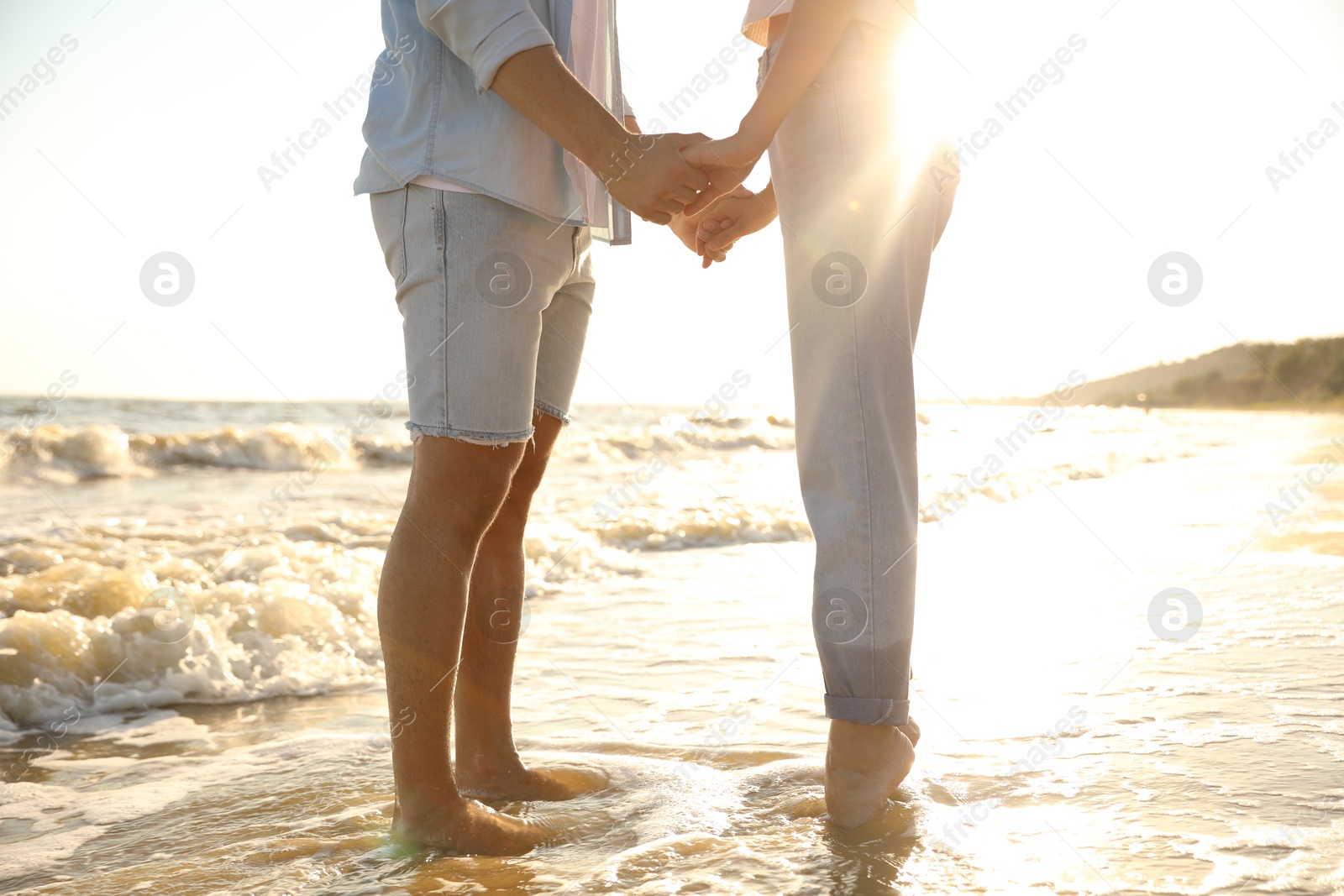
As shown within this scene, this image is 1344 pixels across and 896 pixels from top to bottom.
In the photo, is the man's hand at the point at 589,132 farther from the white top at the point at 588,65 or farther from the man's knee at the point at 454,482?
the man's knee at the point at 454,482

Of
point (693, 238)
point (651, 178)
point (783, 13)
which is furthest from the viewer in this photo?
point (693, 238)

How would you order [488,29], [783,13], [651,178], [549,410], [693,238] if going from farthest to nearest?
[693,238]
[549,410]
[783,13]
[651,178]
[488,29]

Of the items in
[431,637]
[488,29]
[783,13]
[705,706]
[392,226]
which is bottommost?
[705,706]

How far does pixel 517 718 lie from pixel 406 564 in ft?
3.38

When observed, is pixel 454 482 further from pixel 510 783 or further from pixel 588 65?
pixel 588 65

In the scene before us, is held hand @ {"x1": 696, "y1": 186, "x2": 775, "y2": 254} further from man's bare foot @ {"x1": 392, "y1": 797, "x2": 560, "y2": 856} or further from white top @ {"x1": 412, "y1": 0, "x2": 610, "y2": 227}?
man's bare foot @ {"x1": 392, "y1": 797, "x2": 560, "y2": 856}

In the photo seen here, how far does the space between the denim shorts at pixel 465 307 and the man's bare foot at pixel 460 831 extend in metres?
0.59

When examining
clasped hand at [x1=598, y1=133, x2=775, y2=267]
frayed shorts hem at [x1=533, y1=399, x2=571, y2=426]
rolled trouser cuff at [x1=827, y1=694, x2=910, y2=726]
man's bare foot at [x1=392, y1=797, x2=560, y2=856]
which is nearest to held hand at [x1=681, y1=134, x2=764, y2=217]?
clasped hand at [x1=598, y1=133, x2=775, y2=267]

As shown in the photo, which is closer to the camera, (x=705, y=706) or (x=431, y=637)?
(x=431, y=637)

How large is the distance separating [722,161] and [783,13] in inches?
13.4

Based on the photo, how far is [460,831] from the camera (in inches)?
56.4

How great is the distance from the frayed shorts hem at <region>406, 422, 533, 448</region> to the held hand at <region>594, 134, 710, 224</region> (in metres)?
0.44

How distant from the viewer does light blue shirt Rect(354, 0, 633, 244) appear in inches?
55.9

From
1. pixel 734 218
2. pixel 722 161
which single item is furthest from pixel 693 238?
pixel 722 161
